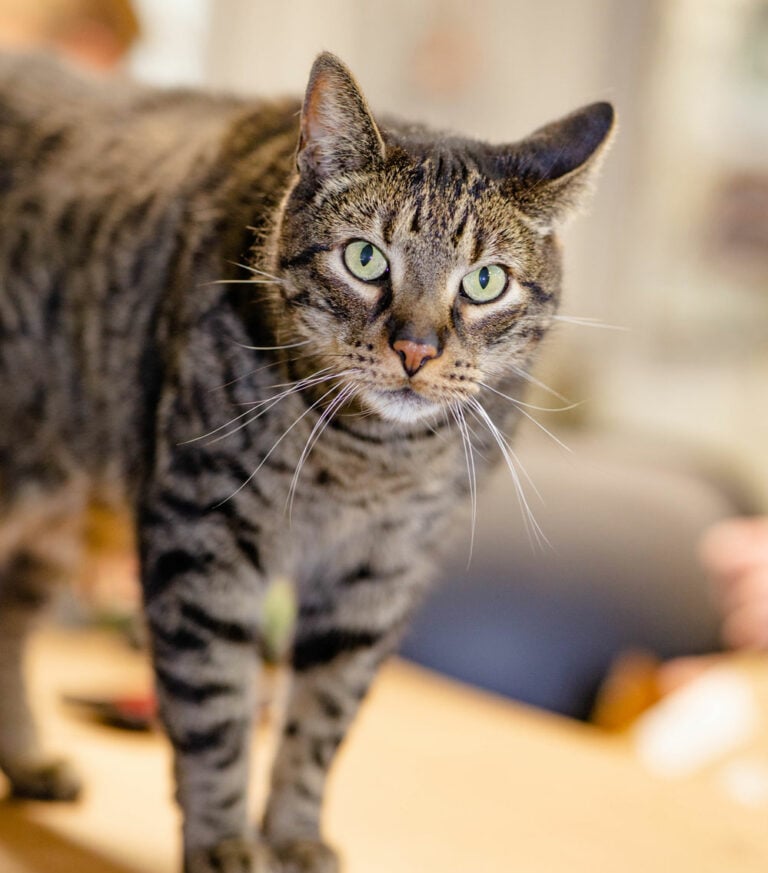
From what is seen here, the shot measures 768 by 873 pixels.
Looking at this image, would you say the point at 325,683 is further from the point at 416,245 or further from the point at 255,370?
the point at 416,245

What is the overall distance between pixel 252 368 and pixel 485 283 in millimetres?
217

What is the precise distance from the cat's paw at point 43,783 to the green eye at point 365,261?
24.2 inches

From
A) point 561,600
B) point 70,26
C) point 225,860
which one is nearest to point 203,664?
point 225,860

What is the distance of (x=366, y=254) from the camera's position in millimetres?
853

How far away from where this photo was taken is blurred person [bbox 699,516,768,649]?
6.31 feet

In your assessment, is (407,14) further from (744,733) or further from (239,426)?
(239,426)

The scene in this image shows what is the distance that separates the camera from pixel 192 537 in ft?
3.07

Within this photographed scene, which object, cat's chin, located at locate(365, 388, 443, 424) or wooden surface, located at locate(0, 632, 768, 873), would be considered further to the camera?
wooden surface, located at locate(0, 632, 768, 873)

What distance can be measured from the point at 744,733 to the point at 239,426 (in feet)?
3.32

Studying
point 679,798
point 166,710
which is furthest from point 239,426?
point 679,798

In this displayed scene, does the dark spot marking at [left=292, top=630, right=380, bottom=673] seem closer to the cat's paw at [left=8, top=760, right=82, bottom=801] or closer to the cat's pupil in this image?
the cat's paw at [left=8, top=760, right=82, bottom=801]

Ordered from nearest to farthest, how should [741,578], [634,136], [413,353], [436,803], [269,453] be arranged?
[413,353] → [269,453] → [436,803] → [741,578] → [634,136]

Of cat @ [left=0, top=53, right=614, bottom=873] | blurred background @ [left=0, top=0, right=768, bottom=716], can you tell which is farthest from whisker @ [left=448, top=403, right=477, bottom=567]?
blurred background @ [left=0, top=0, right=768, bottom=716]

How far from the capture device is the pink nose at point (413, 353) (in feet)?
2.70
